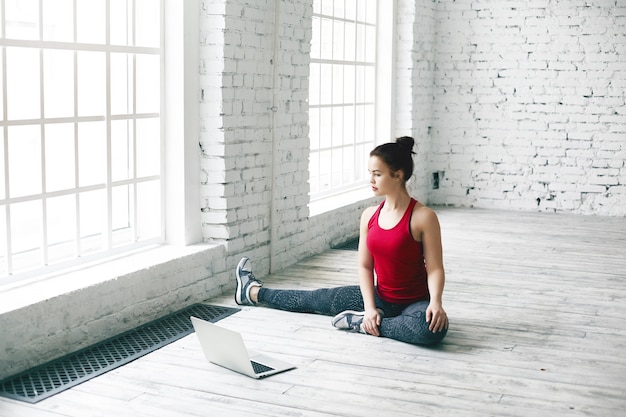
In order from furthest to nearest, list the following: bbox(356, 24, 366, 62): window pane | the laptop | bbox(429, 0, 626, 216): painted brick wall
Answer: bbox(429, 0, 626, 216): painted brick wall, bbox(356, 24, 366, 62): window pane, the laptop

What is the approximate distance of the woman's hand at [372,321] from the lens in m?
4.11

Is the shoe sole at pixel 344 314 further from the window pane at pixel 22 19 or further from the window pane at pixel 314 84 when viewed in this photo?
the window pane at pixel 314 84

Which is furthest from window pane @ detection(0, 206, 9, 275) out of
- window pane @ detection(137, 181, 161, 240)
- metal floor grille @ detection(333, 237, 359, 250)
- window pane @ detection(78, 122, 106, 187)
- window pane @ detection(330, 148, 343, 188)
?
window pane @ detection(330, 148, 343, 188)

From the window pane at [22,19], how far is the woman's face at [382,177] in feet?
5.17

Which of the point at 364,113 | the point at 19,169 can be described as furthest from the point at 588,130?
the point at 19,169

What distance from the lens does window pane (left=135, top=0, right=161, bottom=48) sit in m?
4.51

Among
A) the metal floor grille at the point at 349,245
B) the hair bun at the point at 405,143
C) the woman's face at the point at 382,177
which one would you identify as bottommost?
the metal floor grille at the point at 349,245

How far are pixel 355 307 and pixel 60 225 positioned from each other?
148 cm

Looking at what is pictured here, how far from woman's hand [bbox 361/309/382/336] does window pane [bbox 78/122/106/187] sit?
143cm

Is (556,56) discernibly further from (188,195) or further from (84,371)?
(84,371)

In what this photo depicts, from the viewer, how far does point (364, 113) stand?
7574 mm

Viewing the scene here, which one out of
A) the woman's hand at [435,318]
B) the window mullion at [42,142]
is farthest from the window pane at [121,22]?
the woman's hand at [435,318]

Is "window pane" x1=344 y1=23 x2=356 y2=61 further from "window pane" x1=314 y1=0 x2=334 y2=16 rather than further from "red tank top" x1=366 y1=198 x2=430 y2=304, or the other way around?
"red tank top" x1=366 y1=198 x2=430 y2=304

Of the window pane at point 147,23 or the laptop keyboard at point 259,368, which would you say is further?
the window pane at point 147,23
